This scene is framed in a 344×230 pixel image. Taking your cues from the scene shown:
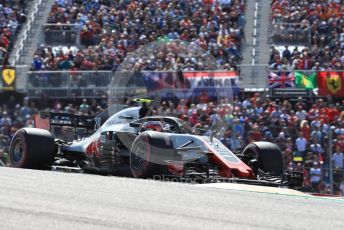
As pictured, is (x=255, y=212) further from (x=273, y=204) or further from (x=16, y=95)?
(x=16, y=95)

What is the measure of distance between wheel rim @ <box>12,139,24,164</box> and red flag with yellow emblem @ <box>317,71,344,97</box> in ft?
41.4

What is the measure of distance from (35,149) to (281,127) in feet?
21.9

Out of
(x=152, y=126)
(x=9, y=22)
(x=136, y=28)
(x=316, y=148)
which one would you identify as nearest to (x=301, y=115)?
(x=316, y=148)

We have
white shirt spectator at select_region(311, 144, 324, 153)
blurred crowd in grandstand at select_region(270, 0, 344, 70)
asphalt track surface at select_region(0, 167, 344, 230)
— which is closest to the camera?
asphalt track surface at select_region(0, 167, 344, 230)

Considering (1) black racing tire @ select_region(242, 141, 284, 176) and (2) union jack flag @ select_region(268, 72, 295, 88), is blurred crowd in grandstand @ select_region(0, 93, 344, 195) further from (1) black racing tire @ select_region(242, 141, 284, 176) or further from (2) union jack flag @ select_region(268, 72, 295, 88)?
(2) union jack flag @ select_region(268, 72, 295, 88)

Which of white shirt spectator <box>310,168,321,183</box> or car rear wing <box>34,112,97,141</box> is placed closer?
car rear wing <box>34,112,97,141</box>

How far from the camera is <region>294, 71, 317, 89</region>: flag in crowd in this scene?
26.8 m

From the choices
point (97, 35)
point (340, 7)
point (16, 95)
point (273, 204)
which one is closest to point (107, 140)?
point (273, 204)

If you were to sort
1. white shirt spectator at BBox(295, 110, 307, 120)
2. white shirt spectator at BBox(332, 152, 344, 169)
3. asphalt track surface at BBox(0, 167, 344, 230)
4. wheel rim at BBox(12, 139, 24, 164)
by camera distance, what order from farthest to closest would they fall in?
white shirt spectator at BBox(295, 110, 307, 120) → white shirt spectator at BBox(332, 152, 344, 169) → wheel rim at BBox(12, 139, 24, 164) → asphalt track surface at BBox(0, 167, 344, 230)

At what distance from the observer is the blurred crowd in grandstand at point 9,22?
3168cm

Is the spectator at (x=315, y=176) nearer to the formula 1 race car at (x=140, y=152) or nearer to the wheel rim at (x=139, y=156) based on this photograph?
the formula 1 race car at (x=140, y=152)

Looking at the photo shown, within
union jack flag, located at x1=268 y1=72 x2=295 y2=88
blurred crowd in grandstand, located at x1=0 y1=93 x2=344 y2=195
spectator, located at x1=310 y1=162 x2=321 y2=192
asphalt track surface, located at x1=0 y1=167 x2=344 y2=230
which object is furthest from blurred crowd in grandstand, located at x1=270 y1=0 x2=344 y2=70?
asphalt track surface, located at x1=0 y1=167 x2=344 y2=230

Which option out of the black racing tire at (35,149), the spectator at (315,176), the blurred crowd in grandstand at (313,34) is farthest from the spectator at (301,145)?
the blurred crowd in grandstand at (313,34)

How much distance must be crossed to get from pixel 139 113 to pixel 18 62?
53.2 ft
